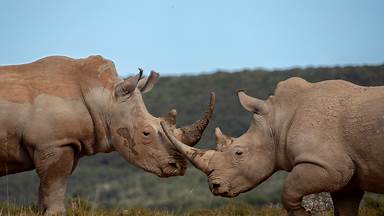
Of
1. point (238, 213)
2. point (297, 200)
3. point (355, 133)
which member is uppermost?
point (355, 133)

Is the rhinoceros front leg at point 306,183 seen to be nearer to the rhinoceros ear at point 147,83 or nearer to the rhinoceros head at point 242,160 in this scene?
the rhinoceros head at point 242,160

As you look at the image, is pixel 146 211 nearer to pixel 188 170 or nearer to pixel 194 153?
pixel 194 153

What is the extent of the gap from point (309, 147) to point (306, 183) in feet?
1.26

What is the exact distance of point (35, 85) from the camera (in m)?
11.6

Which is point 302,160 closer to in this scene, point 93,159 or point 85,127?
point 85,127

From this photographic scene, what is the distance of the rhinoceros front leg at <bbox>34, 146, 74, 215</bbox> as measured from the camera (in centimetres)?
1127

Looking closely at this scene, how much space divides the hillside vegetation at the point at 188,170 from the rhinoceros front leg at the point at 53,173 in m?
13.7

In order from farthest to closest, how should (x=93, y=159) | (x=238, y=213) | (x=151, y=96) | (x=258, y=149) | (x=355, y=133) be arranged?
1. (x=151, y=96)
2. (x=93, y=159)
3. (x=238, y=213)
4. (x=258, y=149)
5. (x=355, y=133)

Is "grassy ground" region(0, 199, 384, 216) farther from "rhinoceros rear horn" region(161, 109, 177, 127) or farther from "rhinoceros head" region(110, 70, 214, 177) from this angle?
"rhinoceros rear horn" region(161, 109, 177, 127)

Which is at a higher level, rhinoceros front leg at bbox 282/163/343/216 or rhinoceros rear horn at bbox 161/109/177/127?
rhinoceros rear horn at bbox 161/109/177/127

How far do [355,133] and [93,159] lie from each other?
41.2m

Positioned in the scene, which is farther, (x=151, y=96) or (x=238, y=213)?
(x=151, y=96)

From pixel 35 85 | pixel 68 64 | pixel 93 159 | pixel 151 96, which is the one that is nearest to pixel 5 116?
A: pixel 35 85

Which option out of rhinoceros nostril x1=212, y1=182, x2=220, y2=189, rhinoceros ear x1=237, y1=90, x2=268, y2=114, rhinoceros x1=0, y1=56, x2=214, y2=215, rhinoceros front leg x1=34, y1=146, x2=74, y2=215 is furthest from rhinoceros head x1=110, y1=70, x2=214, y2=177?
rhinoceros nostril x1=212, y1=182, x2=220, y2=189
